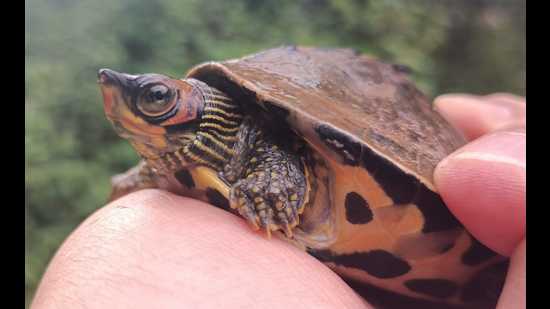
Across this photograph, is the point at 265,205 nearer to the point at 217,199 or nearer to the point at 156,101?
the point at 217,199

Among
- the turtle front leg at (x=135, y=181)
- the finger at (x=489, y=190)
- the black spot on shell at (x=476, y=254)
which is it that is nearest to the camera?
the finger at (x=489, y=190)

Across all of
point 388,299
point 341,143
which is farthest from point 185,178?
point 388,299

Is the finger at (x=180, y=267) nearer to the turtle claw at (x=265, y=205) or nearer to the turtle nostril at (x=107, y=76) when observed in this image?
the turtle claw at (x=265, y=205)

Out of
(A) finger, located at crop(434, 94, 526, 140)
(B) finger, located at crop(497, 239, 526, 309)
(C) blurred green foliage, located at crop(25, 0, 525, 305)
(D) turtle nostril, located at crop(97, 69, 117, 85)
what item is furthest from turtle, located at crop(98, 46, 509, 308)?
(C) blurred green foliage, located at crop(25, 0, 525, 305)

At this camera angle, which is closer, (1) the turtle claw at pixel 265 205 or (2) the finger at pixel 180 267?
(2) the finger at pixel 180 267

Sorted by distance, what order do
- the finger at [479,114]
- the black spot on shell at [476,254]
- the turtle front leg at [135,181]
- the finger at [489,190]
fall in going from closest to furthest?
the finger at [489,190] < the black spot on shell at [476,254] < the turtle front leg at [135,181] < the finger at [479,114]

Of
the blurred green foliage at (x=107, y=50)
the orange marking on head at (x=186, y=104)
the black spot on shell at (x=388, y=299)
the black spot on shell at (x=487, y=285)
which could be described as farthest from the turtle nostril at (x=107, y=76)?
the blurred green foliage at (x=107, y=50)

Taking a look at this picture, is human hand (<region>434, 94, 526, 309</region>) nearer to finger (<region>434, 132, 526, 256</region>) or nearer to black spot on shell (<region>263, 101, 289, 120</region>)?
finger (<region>434, 132, 526, 256</region>)
